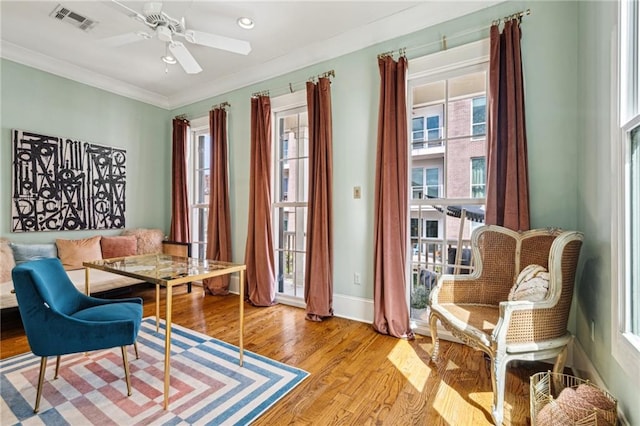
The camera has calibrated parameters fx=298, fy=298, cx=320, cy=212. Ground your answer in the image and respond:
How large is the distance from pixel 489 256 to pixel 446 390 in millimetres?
986

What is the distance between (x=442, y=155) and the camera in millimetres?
2756

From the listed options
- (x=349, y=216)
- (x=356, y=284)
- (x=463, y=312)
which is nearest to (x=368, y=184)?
(x=349, y=216)

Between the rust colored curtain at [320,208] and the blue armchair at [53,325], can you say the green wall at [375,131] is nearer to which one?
the rust colored curtain at [320,208]

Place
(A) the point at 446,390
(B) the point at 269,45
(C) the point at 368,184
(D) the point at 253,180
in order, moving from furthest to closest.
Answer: (D) the point at 253,180, (B) the point at 269,45, (C) the point at 368,184, (A) the point at 446,390

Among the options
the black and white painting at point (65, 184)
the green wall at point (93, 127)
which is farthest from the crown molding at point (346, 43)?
the black and white painting at point (65, 184)

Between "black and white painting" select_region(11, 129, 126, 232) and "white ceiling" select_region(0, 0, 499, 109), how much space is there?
93 cm

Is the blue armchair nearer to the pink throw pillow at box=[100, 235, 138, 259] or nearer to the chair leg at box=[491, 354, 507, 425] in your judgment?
the chair leg at box=[491, 354, 507, 425]

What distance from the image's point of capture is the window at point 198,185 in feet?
15.3

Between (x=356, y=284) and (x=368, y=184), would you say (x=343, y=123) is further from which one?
(x=356, y=284)

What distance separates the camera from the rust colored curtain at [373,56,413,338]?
8.89 feet

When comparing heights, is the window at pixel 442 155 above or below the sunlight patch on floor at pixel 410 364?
above

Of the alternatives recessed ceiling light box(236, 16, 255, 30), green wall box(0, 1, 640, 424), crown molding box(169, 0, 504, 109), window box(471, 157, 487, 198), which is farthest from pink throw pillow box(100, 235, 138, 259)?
window box(471, 157, 487, 198)

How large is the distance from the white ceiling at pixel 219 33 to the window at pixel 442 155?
1.46 feet

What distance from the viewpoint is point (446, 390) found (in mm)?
1877
